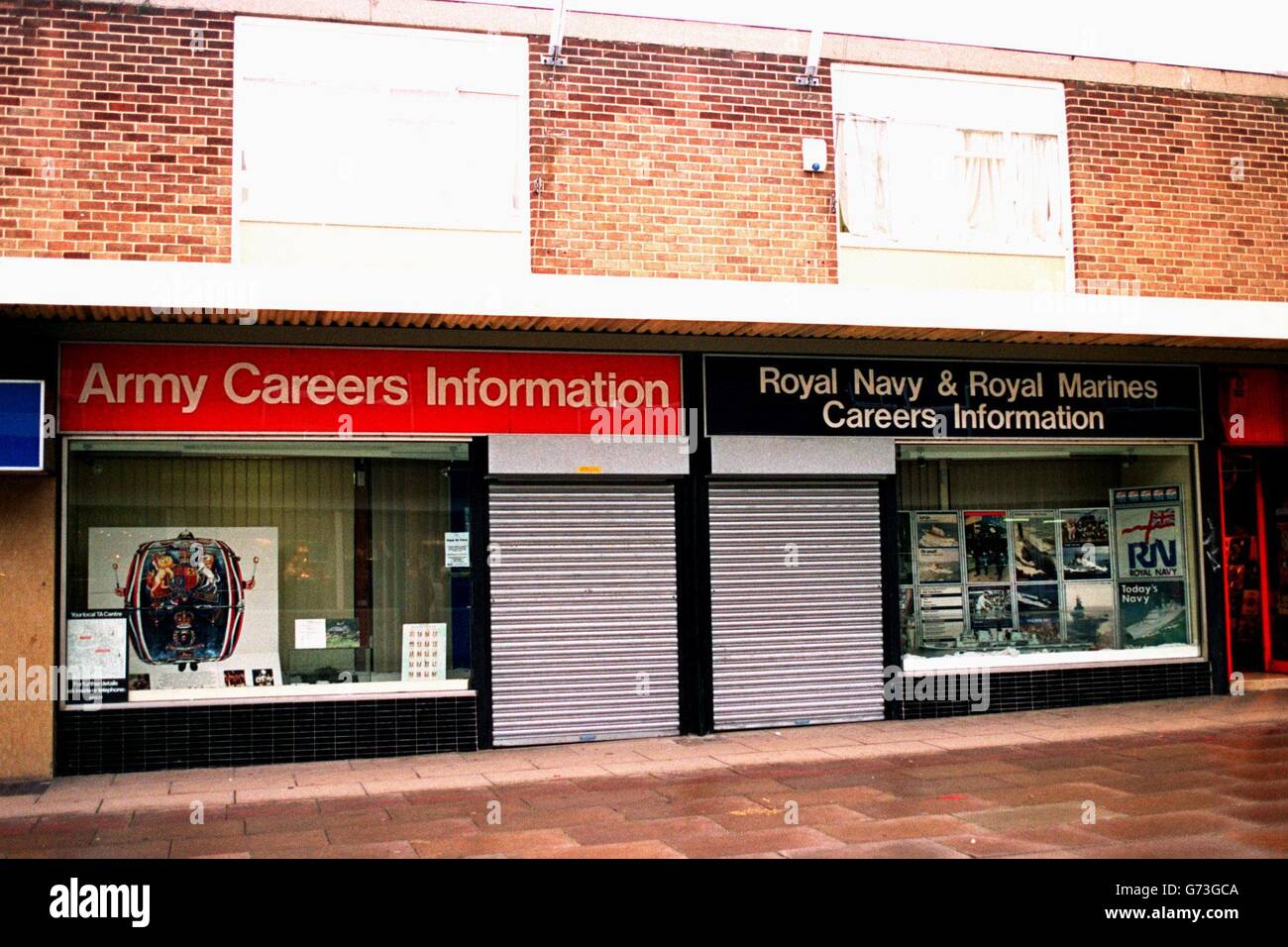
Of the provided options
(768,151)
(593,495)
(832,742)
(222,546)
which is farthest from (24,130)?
(832,742)

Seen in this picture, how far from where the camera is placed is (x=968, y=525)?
12.7m

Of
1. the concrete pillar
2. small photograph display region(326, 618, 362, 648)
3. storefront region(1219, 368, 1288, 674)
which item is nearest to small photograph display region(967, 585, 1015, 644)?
storefront region(1219, 368, 1288, 674)

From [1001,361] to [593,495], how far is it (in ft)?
13.8

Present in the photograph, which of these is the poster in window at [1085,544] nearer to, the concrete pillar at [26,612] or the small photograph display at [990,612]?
the small photograph display at [990,612]

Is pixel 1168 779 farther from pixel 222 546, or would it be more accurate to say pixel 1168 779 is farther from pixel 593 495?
pixel 222 546

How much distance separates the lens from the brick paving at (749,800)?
726cm

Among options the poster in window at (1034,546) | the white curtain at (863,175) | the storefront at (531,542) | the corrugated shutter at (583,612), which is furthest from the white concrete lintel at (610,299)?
the poster in window at (1034,546)

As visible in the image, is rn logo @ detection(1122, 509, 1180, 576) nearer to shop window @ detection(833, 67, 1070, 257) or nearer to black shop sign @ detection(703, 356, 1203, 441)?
black shop sign @ detection(703, 356, 1203, 441)

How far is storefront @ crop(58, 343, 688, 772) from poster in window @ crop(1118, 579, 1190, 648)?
500 centimetres

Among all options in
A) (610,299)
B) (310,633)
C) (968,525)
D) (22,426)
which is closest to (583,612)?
(310,633)

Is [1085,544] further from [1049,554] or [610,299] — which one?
[610,299]

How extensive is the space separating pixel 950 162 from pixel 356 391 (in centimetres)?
592

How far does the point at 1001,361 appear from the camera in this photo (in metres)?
12.1

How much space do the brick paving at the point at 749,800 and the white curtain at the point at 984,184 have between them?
15.3 ft
